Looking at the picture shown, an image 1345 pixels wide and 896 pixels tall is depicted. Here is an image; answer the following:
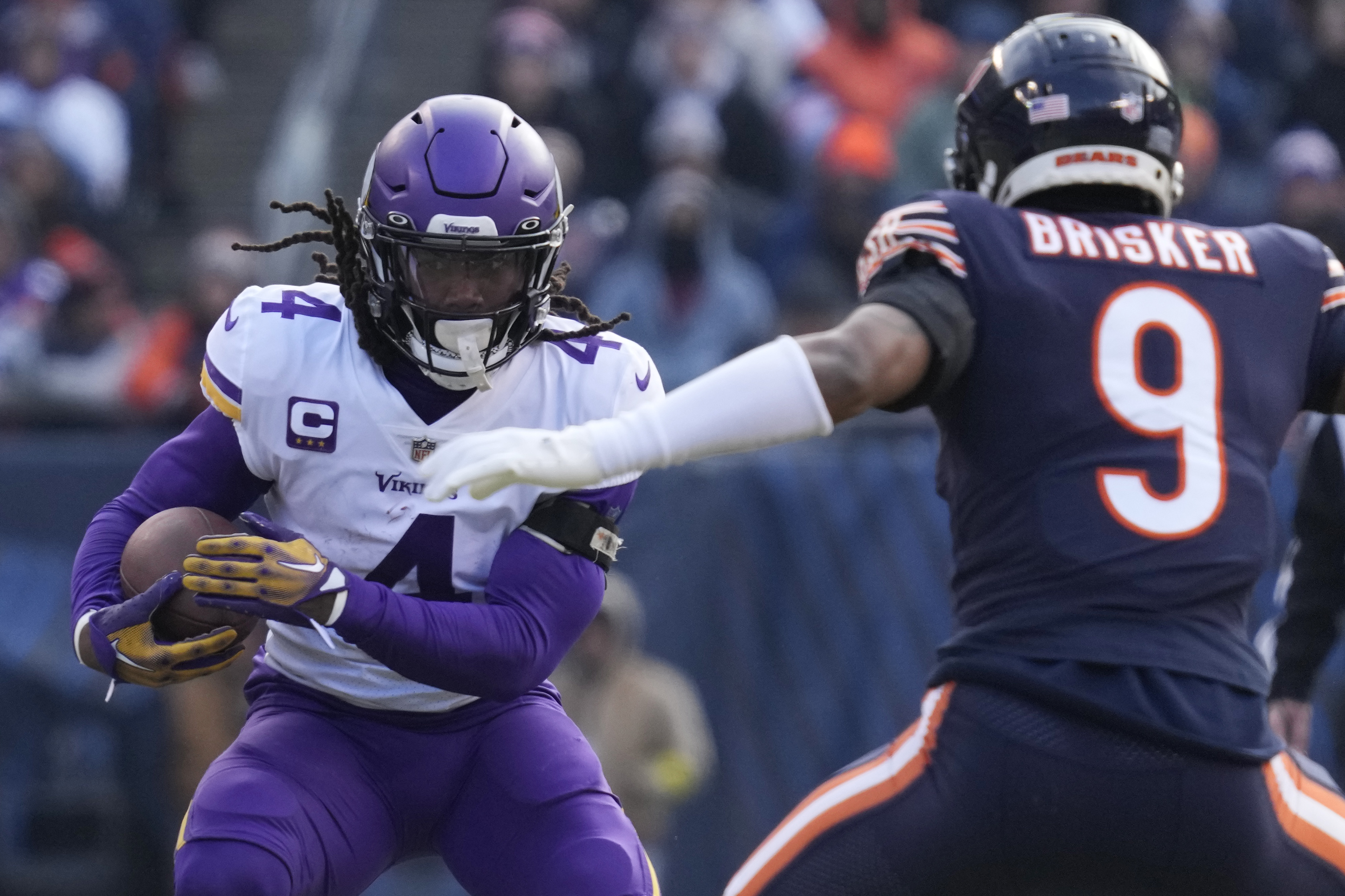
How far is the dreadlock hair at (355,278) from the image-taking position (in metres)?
3.54

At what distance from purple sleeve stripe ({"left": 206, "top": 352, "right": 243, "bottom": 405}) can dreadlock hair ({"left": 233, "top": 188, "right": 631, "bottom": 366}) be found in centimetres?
26

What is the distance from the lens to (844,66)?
9281mm

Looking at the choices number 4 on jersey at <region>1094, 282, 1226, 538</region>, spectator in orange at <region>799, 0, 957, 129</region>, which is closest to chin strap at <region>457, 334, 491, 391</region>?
number 4 on jersey at <region>1094, 282, 1226, 538</region>

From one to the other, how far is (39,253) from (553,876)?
627 cm

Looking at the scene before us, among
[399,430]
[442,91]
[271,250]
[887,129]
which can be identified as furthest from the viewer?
[442,91]

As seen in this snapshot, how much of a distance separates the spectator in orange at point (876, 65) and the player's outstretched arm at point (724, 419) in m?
6.59

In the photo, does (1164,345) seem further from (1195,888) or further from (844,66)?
(844,66)

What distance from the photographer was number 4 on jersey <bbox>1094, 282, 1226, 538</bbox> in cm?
290

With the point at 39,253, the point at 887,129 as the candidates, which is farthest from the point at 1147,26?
the point at 39,253

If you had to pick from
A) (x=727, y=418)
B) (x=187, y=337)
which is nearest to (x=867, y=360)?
(x=727, y=418)

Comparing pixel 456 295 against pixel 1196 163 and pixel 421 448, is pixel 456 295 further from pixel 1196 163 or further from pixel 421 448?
pixel 1196 163

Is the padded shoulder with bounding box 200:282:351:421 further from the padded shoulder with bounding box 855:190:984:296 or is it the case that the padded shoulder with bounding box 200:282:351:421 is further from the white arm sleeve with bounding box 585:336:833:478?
the padded shoulder with bounding box 855:190:984:296

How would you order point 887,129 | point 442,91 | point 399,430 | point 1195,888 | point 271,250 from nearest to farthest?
point 1195,888, point 399,430, point 271,250, point 887,129, point 442,91

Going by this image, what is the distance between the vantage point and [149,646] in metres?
3.24
